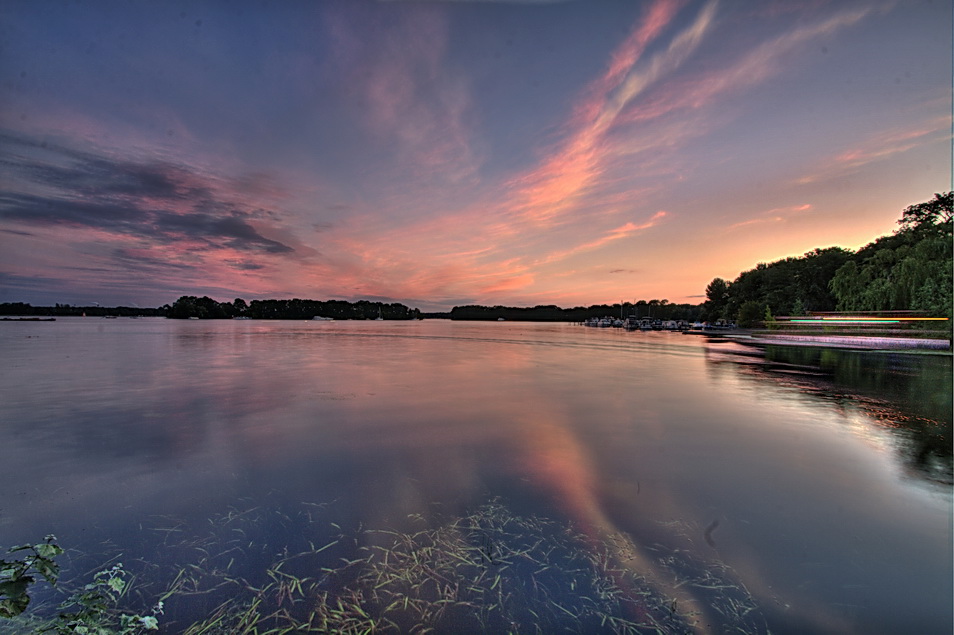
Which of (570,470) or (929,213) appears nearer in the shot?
(570,470)

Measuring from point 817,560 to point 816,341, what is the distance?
5241 cm

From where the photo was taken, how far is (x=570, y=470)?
7051mm

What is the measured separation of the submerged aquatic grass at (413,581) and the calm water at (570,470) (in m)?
0.33

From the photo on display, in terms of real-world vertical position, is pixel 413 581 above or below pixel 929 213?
below

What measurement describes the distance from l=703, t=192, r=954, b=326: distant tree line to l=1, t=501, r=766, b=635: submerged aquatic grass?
41131 mm

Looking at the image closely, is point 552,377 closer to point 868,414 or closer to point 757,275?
point 868,414

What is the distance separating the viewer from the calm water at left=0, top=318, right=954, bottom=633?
4.48 metres

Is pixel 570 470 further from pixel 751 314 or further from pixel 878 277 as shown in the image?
pixel 751 314

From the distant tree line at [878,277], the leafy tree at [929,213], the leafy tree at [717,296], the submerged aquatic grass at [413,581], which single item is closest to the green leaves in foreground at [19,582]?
the submerged aquatic grass at [413,581]

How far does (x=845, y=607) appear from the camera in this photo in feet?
12.4

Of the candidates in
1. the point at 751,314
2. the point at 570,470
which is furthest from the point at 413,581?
the point at 751,314

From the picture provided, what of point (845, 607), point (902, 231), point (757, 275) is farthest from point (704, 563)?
point (757, 275)

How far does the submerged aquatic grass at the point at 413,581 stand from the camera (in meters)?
3.46

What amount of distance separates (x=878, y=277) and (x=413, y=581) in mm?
60901
